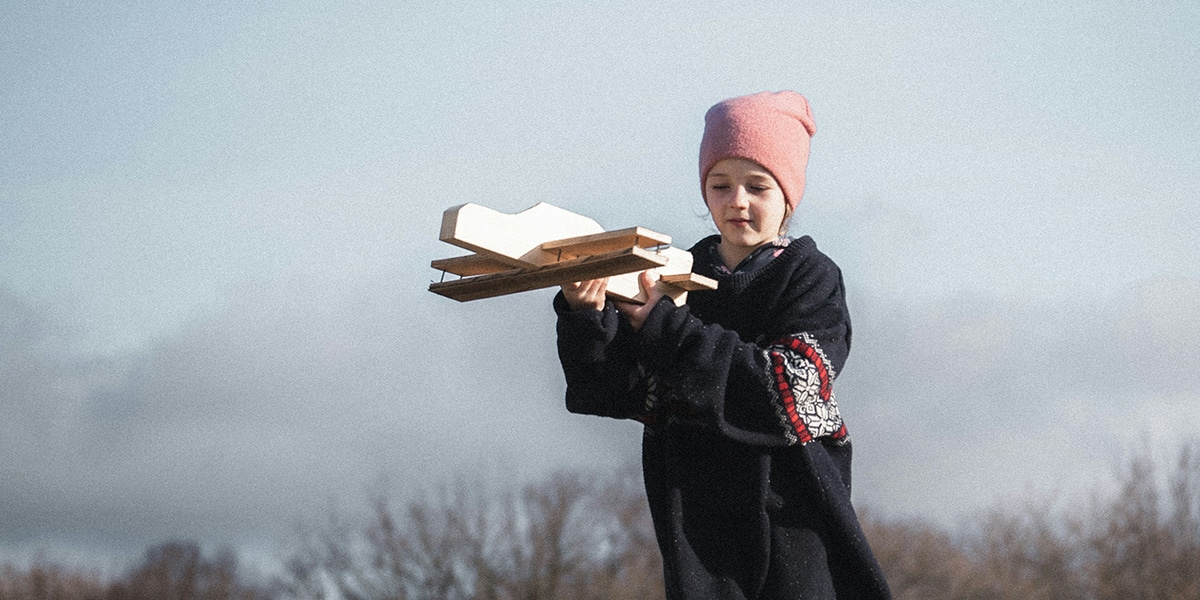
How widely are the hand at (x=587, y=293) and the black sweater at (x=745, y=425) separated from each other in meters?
0.03

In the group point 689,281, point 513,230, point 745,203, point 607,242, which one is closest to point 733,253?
point 745,203

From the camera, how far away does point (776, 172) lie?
13.2 ft

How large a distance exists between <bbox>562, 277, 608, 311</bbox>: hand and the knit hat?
65 cm

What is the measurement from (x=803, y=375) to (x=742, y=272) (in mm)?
457

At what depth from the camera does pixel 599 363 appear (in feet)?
12.5

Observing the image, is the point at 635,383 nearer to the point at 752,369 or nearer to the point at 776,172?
the point at 752,369

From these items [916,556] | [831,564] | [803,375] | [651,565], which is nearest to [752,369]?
[803,375]

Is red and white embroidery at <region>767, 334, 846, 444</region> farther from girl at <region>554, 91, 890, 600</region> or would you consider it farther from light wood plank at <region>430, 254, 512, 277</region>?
light wood plank at <region>430, 254, 512, 277</region>

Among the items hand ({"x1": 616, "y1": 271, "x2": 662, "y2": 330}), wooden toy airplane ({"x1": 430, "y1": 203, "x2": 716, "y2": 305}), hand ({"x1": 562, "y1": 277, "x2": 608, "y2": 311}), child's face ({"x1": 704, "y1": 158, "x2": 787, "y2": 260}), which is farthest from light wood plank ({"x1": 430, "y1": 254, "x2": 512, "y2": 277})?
child's face ({"x1": 704, "y1": 158, "x2": 787, "y2": 260})

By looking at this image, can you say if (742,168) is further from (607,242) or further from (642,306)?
(607,242)

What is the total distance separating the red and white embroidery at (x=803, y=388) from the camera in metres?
3.70

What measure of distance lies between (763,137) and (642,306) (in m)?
0.66

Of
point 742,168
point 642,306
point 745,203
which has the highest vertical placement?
point 742,168

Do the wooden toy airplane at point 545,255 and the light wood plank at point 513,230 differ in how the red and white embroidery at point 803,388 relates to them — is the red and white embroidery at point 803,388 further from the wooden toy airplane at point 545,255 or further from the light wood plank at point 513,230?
the light wood plank at point 513,230
